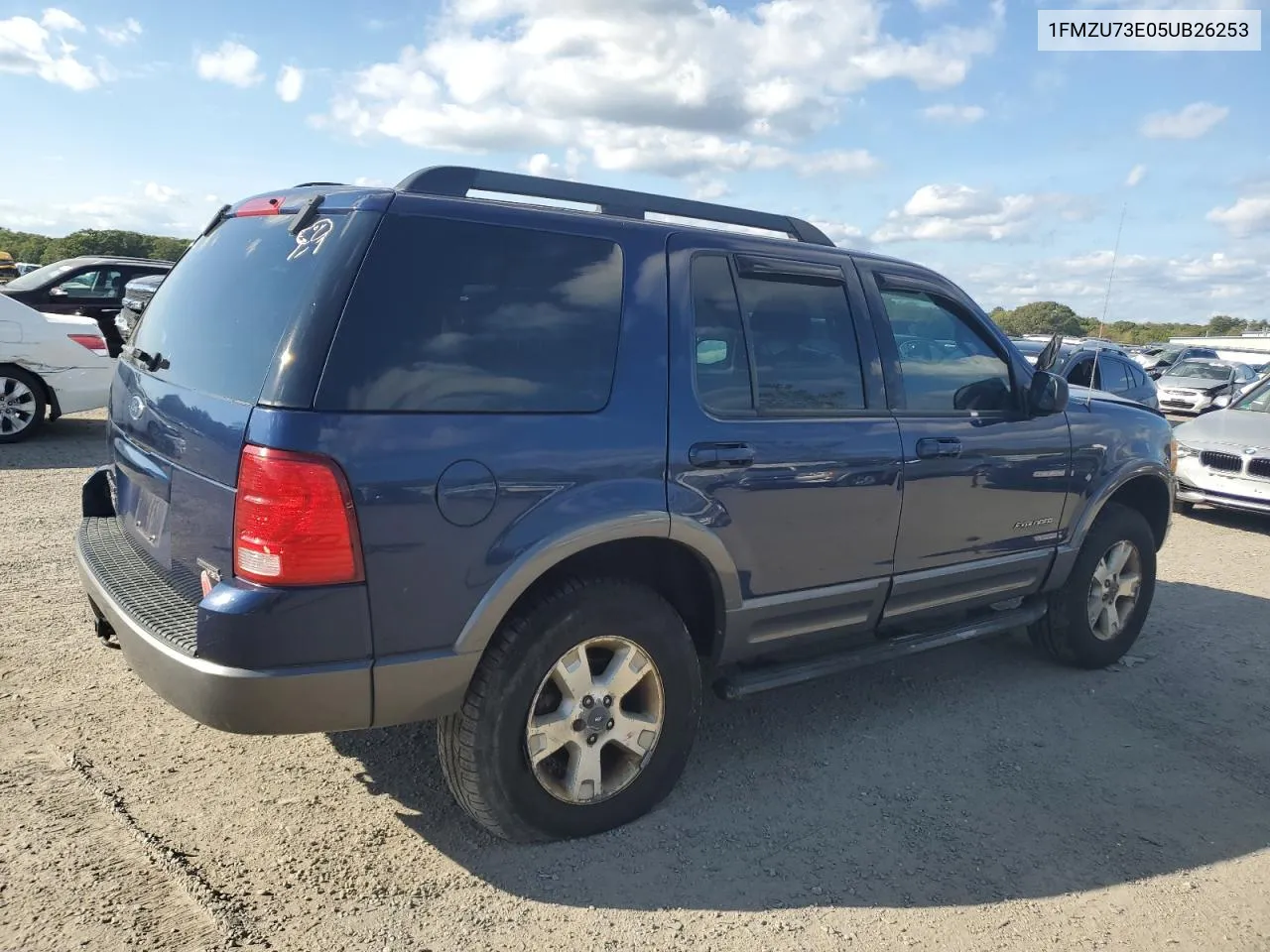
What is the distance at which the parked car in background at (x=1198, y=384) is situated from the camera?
69.0 ft

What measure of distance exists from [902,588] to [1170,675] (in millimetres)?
2106

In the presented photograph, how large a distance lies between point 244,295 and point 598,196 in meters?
1.21

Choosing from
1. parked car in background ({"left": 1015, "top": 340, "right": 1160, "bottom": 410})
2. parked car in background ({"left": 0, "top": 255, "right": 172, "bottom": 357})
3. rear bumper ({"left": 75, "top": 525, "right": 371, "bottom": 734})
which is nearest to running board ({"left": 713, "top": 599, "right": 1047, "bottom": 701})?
rear bumper ({"left": 75, "top": 525, "right": 371, "bottom": 734})

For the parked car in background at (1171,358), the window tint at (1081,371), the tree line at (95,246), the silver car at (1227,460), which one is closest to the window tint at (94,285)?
Result: the window tint at (1081,371)

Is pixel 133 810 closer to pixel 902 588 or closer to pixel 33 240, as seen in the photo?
pixel 902 588

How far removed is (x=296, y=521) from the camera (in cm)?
248

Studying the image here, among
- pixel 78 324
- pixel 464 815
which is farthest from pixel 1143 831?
pixel 78 324

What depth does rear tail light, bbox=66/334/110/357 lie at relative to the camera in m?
9.26

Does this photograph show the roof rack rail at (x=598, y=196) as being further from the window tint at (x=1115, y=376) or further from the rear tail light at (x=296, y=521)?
the window tint at (x=1115, y=376)

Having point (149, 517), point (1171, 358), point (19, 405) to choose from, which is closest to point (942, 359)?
point (149, 517)

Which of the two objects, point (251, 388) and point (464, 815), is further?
point (464, 815)

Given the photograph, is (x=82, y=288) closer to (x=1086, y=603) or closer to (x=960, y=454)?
(x=960, y=454)

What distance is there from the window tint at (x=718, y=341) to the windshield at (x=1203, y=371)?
22.6 metres

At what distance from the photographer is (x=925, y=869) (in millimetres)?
3137
